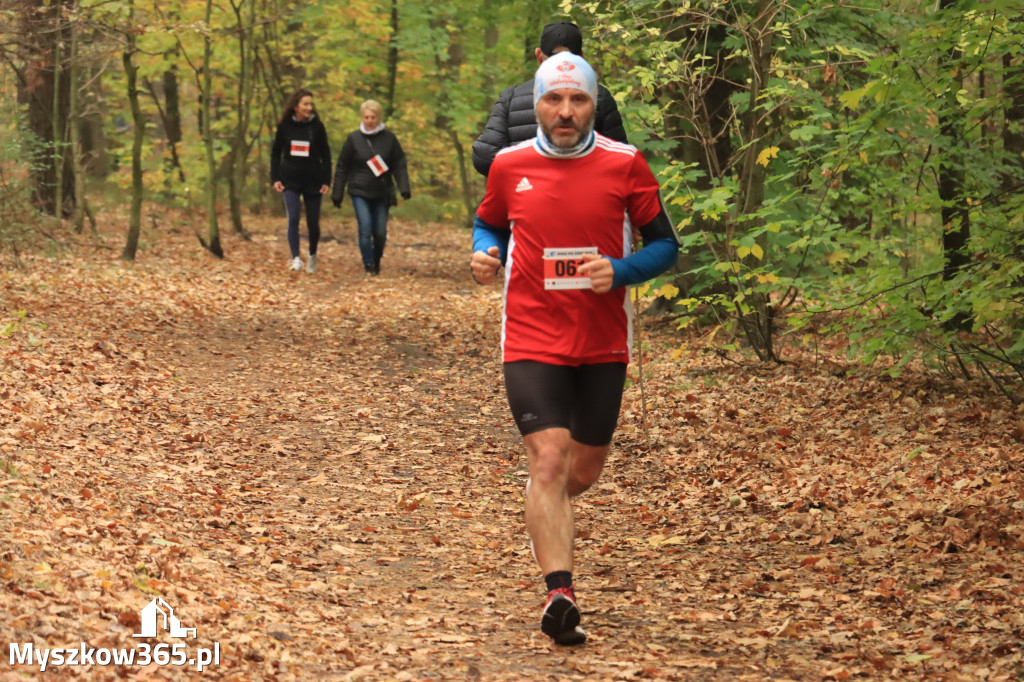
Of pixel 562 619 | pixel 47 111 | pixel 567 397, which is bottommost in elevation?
pixel 562 619

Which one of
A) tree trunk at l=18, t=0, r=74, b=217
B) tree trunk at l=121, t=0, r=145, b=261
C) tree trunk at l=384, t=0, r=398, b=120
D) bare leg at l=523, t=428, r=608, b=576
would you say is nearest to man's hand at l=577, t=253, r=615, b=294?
bare leg at l=523, t=428, r=608, b=576

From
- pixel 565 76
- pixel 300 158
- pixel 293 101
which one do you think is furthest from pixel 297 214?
pixel 565 76

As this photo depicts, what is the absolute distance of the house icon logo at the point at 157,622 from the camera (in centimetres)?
415

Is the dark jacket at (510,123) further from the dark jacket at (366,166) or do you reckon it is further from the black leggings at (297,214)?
the black leggings at (297,214)

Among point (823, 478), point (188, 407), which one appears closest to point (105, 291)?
point (188, 407)

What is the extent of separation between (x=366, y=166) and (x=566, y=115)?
12.3 meters

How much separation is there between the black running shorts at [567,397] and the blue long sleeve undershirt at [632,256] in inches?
16.8

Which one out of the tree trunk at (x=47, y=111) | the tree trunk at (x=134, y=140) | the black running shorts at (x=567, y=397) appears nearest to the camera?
the black running shorts at (x=567, y=397)

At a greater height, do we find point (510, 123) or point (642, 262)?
point (510, 123)

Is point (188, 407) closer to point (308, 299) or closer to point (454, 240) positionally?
point (308, 299)

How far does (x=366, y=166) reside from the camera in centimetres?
1645

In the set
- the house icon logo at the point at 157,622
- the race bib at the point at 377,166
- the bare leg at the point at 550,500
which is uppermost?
the race bib at the point at 377,166

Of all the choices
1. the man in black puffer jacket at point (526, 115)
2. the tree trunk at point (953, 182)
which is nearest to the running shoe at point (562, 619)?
the man in black puffer jacket at point (526, 115)

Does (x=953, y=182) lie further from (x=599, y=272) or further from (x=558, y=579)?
(x=558, y=579)
